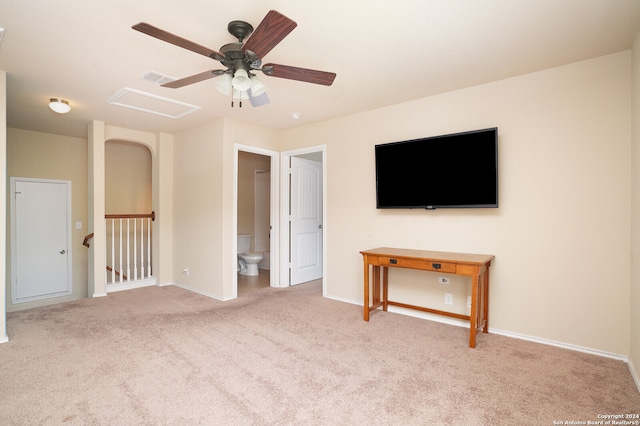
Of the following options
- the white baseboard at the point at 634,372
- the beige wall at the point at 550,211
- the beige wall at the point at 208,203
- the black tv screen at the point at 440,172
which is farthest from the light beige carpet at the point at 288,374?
the black tv screen at the point at 440,172

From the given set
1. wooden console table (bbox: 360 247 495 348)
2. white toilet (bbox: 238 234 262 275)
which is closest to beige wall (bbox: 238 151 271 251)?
white toilet (bbox: 238 234 262 275)

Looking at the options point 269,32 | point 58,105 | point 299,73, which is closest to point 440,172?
point 299,73

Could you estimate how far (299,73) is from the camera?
229 centimetres

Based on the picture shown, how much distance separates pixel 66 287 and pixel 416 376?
5.79 meters

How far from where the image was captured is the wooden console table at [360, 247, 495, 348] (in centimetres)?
275

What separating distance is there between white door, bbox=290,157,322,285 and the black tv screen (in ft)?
5.52

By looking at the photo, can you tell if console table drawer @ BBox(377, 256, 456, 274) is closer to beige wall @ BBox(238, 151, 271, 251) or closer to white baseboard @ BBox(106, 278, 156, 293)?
white baseboard @ BBox(106, 278, 156, 293)

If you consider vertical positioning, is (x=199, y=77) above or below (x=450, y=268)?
above

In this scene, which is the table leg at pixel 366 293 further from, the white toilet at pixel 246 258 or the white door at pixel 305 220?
the white toilet at pixel 246 258

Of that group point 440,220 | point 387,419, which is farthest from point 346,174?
point 387,419

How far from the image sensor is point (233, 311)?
382cm

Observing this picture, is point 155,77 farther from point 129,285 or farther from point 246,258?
point 246,258

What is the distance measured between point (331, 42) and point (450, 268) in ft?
7.04

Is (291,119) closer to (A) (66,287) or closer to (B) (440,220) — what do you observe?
(B) (440,220)
